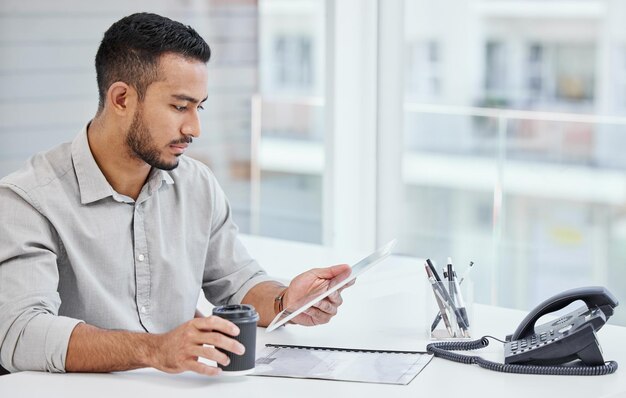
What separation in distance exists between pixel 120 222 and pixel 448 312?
652 mm

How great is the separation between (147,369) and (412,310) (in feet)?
2.22

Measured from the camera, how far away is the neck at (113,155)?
213cm

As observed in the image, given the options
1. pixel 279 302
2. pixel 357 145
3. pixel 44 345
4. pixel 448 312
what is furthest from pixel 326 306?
pixel 357 145

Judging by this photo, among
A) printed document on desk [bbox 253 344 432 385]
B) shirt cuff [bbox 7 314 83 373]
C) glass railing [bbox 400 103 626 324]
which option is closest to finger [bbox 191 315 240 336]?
printed document on desk [bbox 253 344 432 385]

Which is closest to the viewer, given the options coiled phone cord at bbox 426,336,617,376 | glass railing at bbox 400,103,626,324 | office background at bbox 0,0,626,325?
coiled phone cord at bbox 426,336,617,376

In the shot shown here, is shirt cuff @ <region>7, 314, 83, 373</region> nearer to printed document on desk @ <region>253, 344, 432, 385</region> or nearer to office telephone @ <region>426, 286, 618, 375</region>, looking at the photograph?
printed document on desk @ <region>253, 344, 432, 385</region>

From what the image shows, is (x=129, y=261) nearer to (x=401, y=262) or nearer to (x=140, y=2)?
(x=401, y=262)

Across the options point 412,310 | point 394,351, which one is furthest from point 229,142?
point 394,351

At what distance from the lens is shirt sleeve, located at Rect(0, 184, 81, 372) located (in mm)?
1849

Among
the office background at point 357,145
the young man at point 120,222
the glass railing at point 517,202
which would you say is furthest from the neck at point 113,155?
the glass railing at point 517,202

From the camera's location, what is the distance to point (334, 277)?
2.12 meters

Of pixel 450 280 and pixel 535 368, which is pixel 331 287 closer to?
pixel 450 280

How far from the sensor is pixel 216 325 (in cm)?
177

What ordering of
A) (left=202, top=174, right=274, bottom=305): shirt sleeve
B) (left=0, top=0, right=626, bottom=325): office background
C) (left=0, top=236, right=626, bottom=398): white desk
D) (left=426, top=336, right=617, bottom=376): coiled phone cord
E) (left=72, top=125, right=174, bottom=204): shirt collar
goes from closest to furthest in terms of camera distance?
(left=0, top=236, right=626, bottom=398): white desk
(left=426, top=336, right=617, bottom=376): coiled phone cord
(left=72, top=125, right=174, bottom=204): shirt collar
(left=202, top=174, right=274, bottom=305): shirt sleeve
(left=0, top=0, right=626, bottom=325): office background
